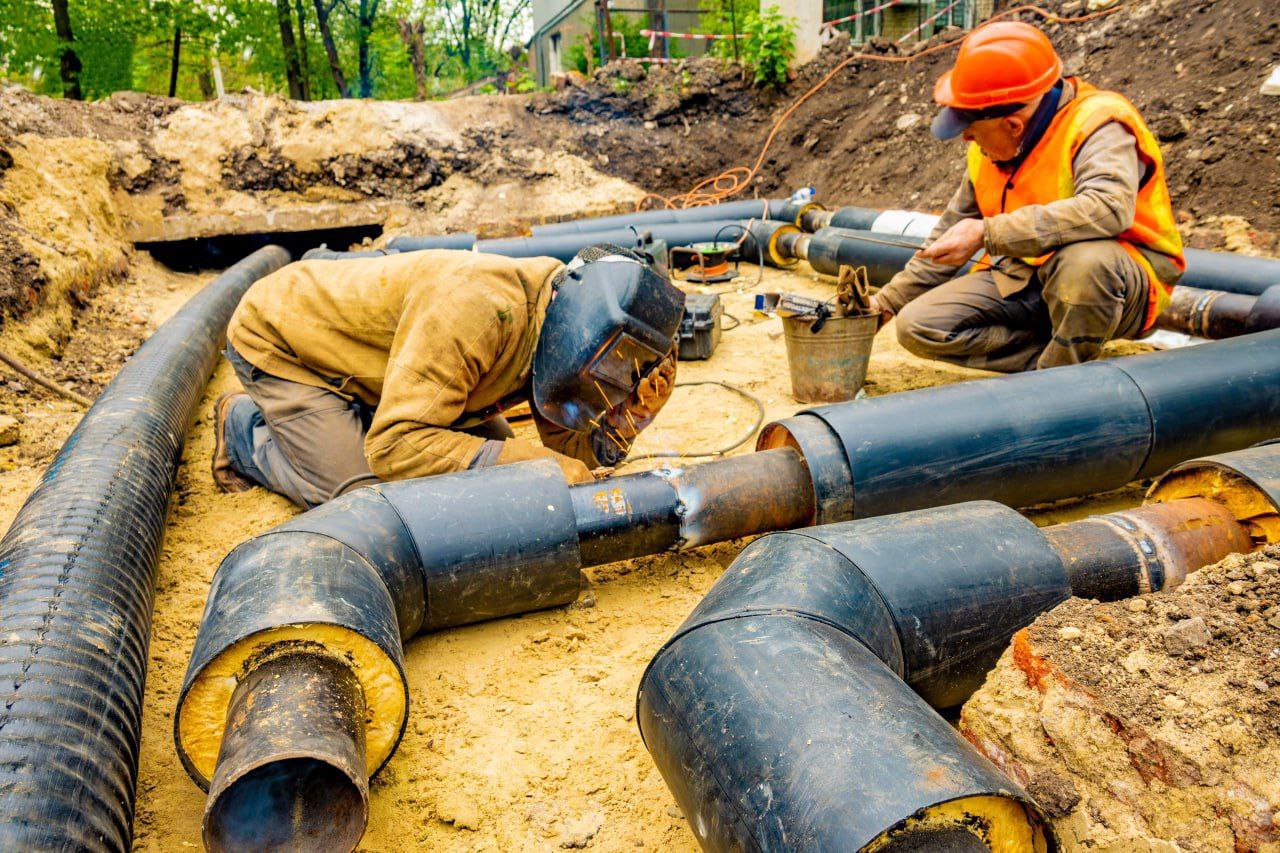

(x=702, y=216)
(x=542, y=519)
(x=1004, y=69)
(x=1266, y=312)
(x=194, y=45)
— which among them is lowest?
(x=542, y=519)

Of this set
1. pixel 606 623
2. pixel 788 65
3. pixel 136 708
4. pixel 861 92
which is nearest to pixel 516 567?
pixel 606 623

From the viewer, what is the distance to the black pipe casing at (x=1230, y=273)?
12.2 feet

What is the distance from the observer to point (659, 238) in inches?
267

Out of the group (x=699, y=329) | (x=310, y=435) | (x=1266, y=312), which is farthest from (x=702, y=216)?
(x=310, y=435)

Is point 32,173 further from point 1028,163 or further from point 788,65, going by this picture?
point 788,65

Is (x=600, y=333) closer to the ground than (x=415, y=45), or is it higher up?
closer to the ground

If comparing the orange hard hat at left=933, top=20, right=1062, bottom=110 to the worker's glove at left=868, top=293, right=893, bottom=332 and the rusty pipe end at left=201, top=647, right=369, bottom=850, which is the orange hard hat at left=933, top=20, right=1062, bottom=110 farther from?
the rusty pipe end at left=201, top=647, right=369, bottom=850

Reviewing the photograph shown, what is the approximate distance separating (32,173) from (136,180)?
2604 mm

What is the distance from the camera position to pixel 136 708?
165cm

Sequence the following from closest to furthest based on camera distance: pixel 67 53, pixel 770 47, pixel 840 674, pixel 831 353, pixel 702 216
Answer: pixel 840 674 < pixel 831 353 < pixel 702 216 < pixel 770 47 < pixel 67 53

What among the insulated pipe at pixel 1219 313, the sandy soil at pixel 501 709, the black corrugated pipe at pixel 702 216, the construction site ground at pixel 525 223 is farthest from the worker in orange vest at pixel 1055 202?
the black corrugated pipe at pixel 702 216

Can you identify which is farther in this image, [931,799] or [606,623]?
[606,623]

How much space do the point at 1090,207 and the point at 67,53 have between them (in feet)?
48.2

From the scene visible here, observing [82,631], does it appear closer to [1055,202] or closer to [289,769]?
[289,769]
